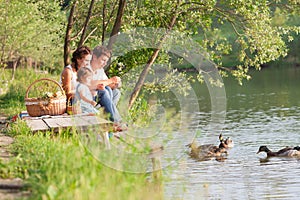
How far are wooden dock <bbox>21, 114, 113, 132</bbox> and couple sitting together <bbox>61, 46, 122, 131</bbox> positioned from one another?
0.47 metres

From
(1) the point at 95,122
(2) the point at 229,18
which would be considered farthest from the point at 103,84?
(2) the point at 229,18

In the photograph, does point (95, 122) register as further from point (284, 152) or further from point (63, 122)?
point (284, 152)

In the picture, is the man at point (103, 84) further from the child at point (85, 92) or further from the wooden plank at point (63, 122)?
the wooden plank at point (63, 122)

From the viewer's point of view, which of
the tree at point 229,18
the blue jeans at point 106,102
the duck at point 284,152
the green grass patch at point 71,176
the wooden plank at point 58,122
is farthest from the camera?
the tree at point 229,18

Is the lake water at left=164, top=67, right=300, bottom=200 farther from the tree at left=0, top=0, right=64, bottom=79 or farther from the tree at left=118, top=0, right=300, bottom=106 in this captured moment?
the tree at left=0, top=0, right=64, bottom=79

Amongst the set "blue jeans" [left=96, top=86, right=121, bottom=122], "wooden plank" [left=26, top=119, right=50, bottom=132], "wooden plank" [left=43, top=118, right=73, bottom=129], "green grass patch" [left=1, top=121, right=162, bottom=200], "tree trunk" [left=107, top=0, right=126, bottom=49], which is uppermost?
"tree trunk" [left=107, top=0, right=126, bottom=49]

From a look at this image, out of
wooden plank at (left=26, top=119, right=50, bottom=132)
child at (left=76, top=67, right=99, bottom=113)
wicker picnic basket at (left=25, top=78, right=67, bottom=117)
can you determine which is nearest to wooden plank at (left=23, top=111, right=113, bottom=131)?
wooden plank at (left=26, top=119, right=50, bottom=132)

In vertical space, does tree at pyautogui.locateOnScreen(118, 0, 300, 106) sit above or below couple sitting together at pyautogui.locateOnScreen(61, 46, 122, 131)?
above

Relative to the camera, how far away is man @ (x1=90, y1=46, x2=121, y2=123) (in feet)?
36.2

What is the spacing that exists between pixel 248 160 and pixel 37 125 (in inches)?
305

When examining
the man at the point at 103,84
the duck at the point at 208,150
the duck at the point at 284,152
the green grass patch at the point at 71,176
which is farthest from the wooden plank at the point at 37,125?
the duck at the point at 284,152

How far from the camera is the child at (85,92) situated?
1114cm

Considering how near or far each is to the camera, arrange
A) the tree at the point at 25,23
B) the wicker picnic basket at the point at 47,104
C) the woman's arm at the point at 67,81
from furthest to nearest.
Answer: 1. the tree at the point at 25,23
2. the woman's arm at the point at 67,81
3. the wicker picnic basket at the point at 47,104

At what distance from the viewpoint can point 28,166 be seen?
24.8 ft
